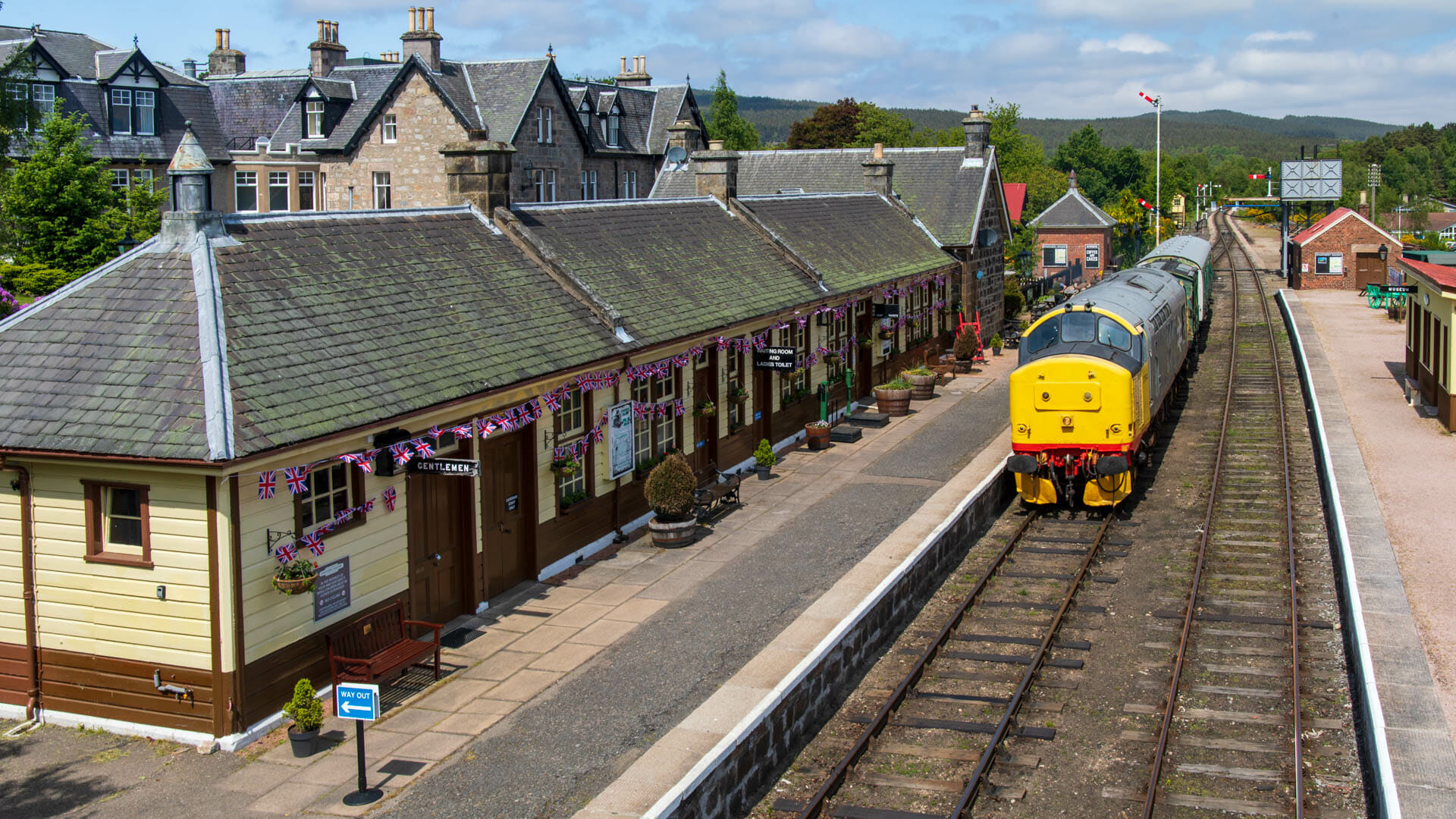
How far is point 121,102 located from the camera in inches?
1802

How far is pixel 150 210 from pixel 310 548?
2578 centimetres

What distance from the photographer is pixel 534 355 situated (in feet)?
52.2

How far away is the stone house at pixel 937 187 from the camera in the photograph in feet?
126

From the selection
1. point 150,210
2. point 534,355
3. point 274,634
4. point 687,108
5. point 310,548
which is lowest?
point 274,634

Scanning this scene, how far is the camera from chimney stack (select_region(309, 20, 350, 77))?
4894 cm

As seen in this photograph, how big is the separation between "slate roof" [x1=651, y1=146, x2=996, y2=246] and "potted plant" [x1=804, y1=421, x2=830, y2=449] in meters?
14.4

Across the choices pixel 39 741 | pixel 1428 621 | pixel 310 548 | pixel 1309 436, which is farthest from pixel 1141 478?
pixel 39 741

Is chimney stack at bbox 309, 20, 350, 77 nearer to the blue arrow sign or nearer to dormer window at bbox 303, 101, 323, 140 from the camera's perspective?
dormer window at bbox 303, 101, 323, 140

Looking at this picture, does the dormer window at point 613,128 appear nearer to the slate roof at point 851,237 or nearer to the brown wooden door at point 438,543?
the slate roof at point 851,237

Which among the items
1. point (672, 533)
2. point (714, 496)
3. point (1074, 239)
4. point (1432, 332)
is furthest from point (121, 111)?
point (1074, 239)

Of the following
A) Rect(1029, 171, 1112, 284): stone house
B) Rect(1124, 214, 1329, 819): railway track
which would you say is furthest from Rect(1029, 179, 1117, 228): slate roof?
Rect(1124, 214, 1329, 819): railway track

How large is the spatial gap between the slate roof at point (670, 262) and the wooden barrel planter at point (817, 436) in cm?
268

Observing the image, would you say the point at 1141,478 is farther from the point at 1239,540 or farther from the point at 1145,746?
the point at 1145,746

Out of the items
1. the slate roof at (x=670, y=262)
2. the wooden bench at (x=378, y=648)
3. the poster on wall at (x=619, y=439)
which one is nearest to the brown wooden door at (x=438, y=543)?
the wooden bench at (x=378, y=648)
